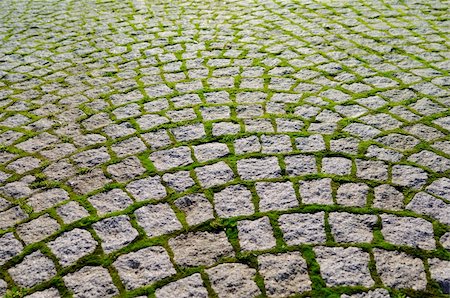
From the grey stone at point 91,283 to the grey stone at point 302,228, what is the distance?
113 cm

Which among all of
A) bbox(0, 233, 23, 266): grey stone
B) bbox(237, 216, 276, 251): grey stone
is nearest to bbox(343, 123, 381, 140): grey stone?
bbox(237, 216, 276, 251): grey stone

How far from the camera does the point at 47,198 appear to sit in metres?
3.53

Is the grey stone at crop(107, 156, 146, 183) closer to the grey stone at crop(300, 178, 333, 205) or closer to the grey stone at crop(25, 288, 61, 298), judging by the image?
the grey stone at crop(25, 288, 61, 298)

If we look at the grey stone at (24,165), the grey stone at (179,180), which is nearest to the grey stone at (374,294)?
the grey stone at (179,180)

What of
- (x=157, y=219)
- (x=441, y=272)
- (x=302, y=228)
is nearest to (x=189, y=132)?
(x=157, y=219)

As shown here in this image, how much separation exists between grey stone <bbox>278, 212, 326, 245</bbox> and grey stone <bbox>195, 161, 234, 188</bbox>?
62cm

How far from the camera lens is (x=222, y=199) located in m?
3.39

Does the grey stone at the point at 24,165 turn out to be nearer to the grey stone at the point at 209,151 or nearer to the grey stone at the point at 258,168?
the grey stone at the point at 209,151

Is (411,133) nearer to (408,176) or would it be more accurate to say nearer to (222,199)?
(408,176)

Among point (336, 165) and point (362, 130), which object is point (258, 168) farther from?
point (362, 130)

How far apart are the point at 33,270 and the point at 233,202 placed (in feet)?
4.52

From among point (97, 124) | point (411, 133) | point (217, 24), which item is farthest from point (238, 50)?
point (411, 133)

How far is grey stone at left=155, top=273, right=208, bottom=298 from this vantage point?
267 centimetres

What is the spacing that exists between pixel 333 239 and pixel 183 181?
1.23 meters
